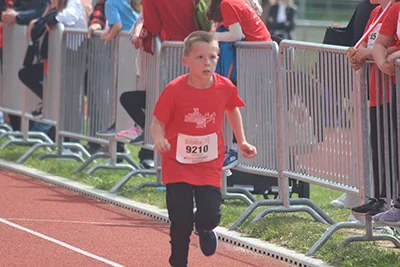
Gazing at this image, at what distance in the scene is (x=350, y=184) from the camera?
9031 millimetres

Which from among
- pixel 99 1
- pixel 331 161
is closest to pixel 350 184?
pixel 331 161

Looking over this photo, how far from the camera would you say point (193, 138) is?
780 centimetres

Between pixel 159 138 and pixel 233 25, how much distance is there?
3.18 m

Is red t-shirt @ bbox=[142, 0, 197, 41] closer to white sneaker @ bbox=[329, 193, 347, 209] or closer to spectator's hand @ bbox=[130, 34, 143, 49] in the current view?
spectator's hand @ bbox=[130, 34, 143, 49]

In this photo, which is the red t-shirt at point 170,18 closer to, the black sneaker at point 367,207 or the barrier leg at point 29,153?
the barrier leg at point 29,153

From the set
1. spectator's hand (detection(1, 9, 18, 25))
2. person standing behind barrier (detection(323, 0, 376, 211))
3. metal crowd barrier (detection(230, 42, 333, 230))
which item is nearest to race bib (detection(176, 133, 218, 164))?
metal crowd barrier (detection(230, 42, 333, 230))

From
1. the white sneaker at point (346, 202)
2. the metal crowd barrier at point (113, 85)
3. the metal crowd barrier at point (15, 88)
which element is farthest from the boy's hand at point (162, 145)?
the metal crowd barrier at point (15, 88)

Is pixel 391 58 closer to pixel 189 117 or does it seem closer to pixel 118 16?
pixel 189 117

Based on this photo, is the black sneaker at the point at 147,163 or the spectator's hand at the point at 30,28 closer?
the black sneaker at the point at 147,163

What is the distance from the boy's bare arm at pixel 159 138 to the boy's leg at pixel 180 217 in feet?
1.27

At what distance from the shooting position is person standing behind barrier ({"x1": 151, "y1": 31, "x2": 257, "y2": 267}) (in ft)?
25.5

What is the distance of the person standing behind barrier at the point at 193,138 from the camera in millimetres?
7781

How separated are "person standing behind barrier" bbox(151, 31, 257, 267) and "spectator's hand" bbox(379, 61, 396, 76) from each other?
1.04m

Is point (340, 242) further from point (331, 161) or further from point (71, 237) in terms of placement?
point (71, 237)
